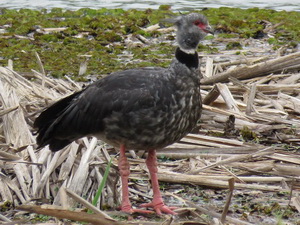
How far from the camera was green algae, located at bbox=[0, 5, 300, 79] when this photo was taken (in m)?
9.73

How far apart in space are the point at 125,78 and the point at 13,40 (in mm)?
6051

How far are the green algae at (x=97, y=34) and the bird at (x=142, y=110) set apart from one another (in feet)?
12.0

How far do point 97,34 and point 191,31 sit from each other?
6.28m

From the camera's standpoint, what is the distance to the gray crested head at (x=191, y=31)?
17.4ft

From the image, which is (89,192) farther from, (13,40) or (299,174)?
(13,40)

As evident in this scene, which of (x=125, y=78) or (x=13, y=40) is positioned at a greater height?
(x=125, y=78)

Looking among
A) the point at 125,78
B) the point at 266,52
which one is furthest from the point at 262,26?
the point at 125,78

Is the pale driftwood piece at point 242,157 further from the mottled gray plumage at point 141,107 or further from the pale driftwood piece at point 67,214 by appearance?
the pale driftwood piece at point 67,214

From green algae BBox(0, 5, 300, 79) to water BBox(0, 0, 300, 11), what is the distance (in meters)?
0.98

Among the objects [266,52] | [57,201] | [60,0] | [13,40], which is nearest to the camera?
[57,201]

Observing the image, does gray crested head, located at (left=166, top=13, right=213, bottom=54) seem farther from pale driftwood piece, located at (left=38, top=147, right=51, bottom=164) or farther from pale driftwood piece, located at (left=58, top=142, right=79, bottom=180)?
pale driftwood piece, located at (left=38, top=147, right=51, bottom=164)

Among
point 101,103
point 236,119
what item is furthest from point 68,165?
point 236,119

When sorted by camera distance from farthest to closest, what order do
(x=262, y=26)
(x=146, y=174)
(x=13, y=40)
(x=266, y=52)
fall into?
(x=262, y=26)
(x=13, y=40)
(x=266, y=52)
(x=146, y=174)

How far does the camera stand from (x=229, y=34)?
11.5 metres
